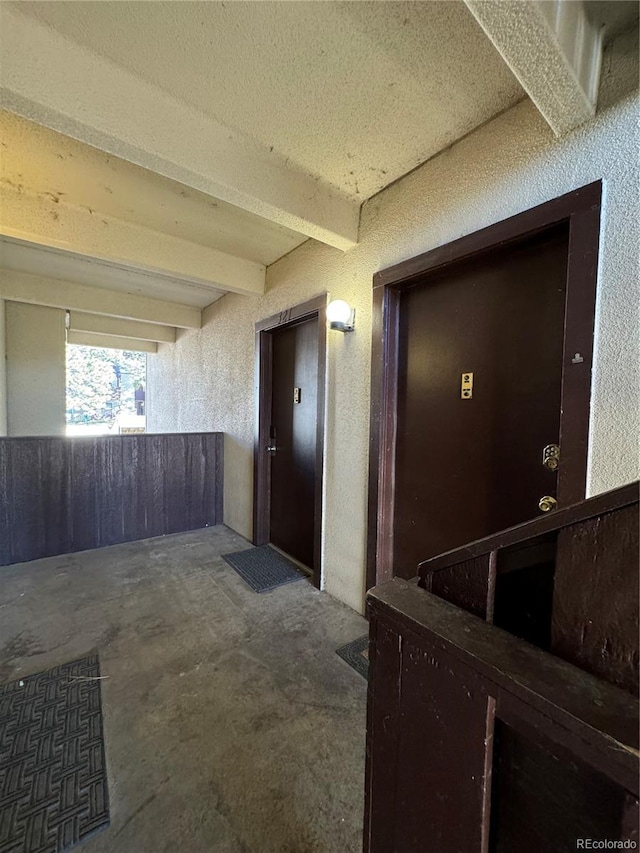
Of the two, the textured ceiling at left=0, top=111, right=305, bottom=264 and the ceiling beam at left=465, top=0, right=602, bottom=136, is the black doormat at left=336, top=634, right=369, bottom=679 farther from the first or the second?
the textured ceiling at left=0, top=111, right=305, bottom=264

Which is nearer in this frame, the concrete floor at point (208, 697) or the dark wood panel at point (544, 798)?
the dark wood panel at point (544, 798)

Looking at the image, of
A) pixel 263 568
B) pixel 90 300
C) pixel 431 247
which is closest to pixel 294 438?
pixel 263 568

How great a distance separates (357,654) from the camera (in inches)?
71.9

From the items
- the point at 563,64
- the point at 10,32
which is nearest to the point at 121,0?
the point at 10,32

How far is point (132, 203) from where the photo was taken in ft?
7.14

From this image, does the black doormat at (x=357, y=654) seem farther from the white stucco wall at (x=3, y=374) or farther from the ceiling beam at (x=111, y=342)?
the ceiling beam at (x=111, y=342)

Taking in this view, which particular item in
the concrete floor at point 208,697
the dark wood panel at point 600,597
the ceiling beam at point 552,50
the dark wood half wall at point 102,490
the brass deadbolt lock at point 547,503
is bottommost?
the concrete floor at point 208,697

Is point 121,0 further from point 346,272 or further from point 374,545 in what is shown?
point 374,545

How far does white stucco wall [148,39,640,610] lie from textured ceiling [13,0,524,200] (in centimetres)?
22

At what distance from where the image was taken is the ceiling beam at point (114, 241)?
6.72 ft

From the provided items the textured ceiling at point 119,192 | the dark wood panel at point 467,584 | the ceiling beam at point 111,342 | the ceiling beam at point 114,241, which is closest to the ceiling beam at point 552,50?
the dark wood panel at point 467,584

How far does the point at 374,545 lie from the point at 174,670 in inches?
48.0

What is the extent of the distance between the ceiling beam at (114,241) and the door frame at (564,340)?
1497 millimetres

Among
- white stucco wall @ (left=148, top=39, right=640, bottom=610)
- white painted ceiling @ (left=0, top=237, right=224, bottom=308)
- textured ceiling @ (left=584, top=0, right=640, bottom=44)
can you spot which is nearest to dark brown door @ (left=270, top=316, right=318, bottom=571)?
white stucco wall @ (left=148, top=39, right=640, bottom=610)
